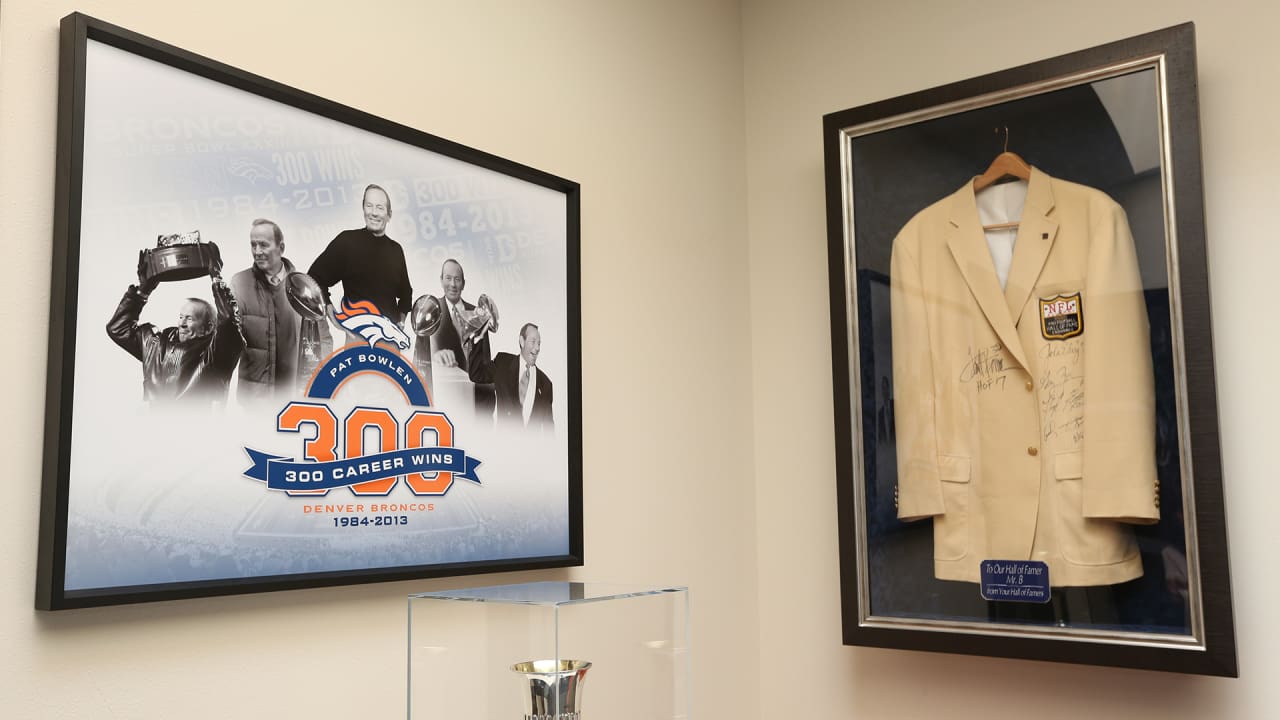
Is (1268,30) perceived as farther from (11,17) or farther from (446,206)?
(11,17)

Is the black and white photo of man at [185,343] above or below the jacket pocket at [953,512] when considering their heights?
above

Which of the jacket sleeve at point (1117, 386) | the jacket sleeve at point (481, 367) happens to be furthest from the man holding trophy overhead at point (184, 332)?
the jacket sleeve at point (1117, 386)

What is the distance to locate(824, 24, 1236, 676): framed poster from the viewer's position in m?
2.06

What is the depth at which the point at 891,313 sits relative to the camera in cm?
243

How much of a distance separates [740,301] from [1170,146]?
1.13 meters

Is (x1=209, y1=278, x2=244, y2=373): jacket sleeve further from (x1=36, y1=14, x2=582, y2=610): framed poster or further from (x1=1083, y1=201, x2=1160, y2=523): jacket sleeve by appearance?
(x1=1083, y1=201, x2=1160, y2=523): jacket sleeve

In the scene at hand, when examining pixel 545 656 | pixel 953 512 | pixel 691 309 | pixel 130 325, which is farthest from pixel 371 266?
pixel 953 512

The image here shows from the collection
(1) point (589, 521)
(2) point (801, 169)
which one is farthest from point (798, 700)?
(2) point (801, 169)

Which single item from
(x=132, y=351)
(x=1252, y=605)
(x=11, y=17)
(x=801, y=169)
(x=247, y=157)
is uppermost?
(x=801, y=169)

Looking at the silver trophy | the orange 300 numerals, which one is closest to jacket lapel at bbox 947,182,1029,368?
the orange 300 numerals

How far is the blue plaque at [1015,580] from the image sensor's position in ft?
7.13

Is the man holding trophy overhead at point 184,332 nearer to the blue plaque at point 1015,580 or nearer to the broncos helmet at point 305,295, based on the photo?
the broncos helmet at point 305,295

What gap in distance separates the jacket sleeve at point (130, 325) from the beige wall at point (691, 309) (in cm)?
10

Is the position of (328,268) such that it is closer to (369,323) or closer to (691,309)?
(369,323)
